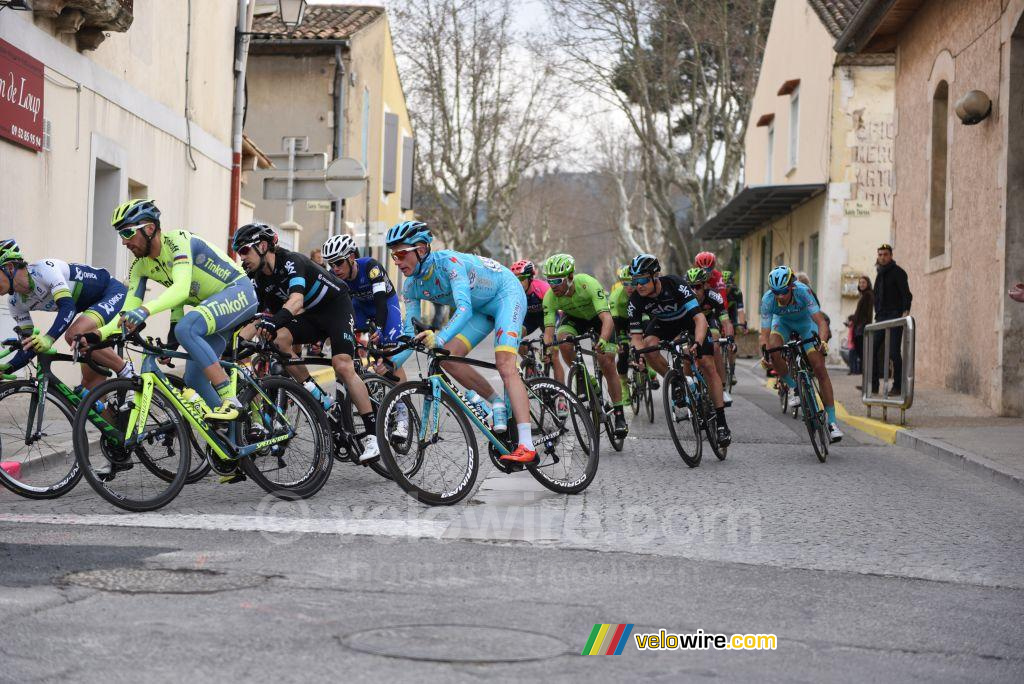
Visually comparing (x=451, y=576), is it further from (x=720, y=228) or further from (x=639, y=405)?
(x=720, y=228)

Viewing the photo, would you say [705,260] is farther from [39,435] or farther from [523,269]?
[39,435]

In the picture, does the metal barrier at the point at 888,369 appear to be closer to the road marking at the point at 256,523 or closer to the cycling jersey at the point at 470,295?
the cycling jersey at the point at 470,295

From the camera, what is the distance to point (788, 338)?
12.9 metres

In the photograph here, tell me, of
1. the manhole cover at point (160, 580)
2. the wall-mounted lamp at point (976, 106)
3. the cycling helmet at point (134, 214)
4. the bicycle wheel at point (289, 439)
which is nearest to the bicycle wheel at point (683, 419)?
the bicycle wheel at point (289, 439)

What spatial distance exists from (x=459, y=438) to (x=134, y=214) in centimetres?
235

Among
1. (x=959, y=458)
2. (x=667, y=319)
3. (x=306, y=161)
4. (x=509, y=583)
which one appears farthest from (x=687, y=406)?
(x=306, y=161)

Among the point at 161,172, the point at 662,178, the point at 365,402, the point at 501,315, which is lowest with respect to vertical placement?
the point at 365,402

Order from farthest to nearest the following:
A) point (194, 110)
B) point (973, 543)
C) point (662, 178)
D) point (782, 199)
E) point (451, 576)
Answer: point (662, 178) → point (782, 199) → point (194, 110) → point (973, 543) → point (451, 576)

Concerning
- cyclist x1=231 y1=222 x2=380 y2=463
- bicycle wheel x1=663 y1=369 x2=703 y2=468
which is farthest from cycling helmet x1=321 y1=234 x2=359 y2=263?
bicycle wheel x1=663 y1=369 x2=703 y2=468

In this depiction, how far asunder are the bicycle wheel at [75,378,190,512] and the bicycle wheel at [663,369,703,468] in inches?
163

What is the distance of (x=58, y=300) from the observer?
8.69 m

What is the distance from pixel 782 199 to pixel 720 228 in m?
6.95

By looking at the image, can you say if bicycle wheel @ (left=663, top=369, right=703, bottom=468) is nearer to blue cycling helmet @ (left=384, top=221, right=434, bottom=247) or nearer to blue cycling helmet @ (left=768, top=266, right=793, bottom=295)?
blue cycling helmet @ (left=768, top=266, right=793, bottom=295)

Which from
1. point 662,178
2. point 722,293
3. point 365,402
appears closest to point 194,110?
point 722,293
